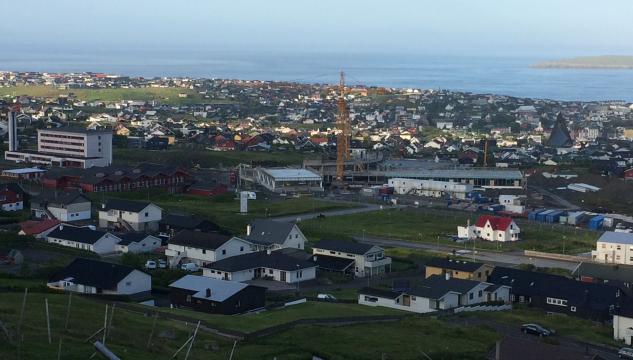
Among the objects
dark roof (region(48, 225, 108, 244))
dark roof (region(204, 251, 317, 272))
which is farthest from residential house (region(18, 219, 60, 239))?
dark roof (region(204, 251, 317, 272))

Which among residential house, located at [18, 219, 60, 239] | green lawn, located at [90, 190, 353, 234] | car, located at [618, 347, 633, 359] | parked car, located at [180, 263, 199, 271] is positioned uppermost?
car, located at [618, 347, 633, 359]

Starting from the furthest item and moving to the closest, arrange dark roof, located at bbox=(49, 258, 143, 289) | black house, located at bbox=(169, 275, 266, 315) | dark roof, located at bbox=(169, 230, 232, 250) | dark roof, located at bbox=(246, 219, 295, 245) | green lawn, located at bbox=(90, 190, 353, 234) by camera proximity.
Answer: green lawn, located at bbox=(90, 190, 353, 234) → dark roof, located at bbox=(246, 219, 295, 245) → dark roof, located at bbox=(169, 230, 232, 250) → dark roof, located at bbox=(49, 258, 143, 289) → black house, located at bbox=(169, 275, 266, 315)

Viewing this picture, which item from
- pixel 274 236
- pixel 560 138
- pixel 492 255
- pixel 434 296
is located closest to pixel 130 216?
pixel 274 236

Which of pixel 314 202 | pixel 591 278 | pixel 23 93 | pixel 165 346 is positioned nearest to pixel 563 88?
pixel 23 93

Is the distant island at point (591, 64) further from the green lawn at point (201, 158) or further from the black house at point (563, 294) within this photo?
the black house at point (563, 294)

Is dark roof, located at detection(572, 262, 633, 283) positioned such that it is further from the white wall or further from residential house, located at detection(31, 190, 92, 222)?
residential house, located at detection(31, 190, 92, 222)

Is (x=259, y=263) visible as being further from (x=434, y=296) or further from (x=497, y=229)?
(x=497, y=229)
